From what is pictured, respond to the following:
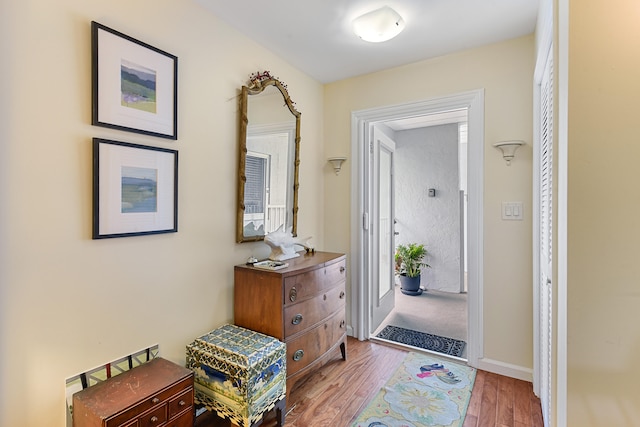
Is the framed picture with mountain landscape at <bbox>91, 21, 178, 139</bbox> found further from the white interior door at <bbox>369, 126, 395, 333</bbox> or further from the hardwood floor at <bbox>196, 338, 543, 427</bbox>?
the white interior door at <bbox>369, 126, 395, 333</bbox>

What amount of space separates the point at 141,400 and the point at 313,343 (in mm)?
1061

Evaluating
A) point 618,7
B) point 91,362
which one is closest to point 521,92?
point 618,7

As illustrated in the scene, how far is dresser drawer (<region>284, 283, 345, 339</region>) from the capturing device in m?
1.89

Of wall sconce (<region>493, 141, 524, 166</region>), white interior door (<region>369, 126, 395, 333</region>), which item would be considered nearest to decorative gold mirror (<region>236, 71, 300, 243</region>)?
white interior door (<region>369, 126, 395, 333</region>)

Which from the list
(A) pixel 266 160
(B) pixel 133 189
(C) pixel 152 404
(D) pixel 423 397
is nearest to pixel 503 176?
(D) pixel 423 397

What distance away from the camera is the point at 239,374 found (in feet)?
4.99

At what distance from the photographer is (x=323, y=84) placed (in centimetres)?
303

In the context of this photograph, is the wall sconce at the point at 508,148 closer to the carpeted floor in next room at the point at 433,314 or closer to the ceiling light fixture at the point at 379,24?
the ceiling light fixture at the point at 379,24

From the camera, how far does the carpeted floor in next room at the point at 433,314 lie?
10.5ft

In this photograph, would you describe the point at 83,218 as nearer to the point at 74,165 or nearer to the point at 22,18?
the point at 74,165

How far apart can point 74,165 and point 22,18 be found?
57cm

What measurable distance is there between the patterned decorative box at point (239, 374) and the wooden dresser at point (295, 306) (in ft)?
0.45

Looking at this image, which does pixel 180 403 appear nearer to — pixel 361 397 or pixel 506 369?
pixel 361 397

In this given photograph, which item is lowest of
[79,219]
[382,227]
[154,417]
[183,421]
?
[183,421]
